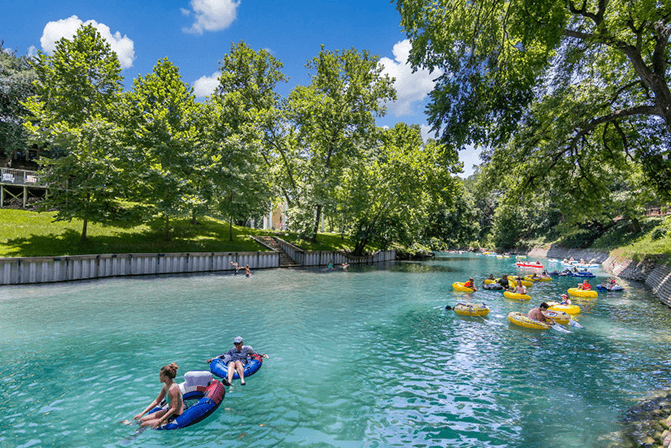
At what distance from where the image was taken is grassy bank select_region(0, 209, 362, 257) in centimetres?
2633

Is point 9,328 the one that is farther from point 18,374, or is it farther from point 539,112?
point 539,112

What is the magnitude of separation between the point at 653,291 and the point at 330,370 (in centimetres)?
2886

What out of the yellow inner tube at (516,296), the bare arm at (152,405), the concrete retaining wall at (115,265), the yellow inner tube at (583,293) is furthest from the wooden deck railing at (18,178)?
the yellow inner tube at (583,293)

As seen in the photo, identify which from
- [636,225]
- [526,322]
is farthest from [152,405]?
[636,225]

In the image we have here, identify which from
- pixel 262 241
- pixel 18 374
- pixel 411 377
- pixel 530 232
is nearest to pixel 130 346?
pixel 18 374

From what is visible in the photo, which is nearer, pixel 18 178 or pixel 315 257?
pixel 18 178

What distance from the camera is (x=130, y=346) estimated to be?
1251 cm

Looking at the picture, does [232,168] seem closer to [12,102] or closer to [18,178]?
[18,178]

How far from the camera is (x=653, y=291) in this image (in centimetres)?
2586

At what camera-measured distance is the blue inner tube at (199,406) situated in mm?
7629

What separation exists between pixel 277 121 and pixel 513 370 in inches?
1555

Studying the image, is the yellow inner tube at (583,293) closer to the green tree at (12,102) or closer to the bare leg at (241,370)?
the bare leg at (241,370)

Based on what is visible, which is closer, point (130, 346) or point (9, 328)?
point (130, 346)

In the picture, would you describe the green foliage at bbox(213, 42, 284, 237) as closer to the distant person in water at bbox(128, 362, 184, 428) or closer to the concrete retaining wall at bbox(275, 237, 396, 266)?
the concrete retaining wall at bbox(275, 237, 396, 266)
